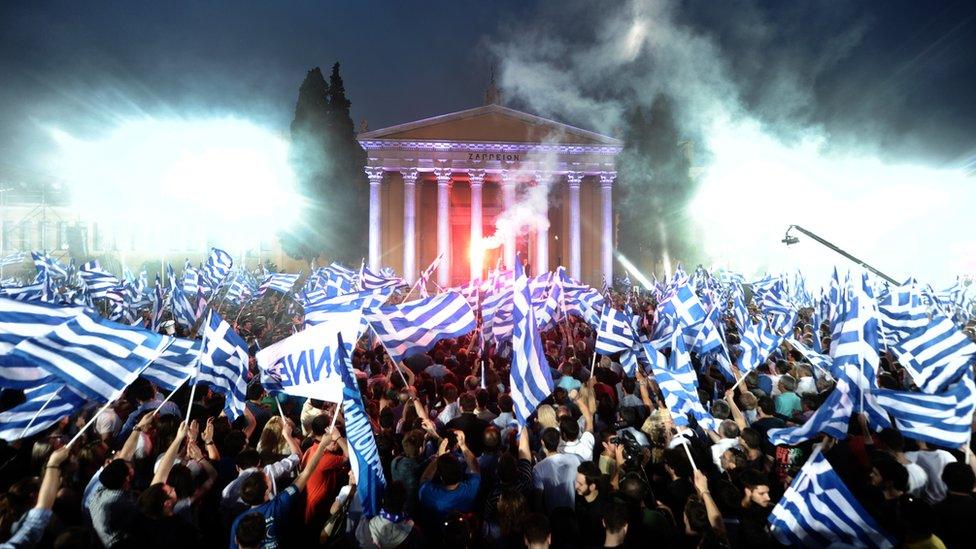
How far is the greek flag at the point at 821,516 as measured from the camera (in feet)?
10.1

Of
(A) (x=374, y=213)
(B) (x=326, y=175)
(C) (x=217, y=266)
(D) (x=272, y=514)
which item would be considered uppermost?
(B) (x=326, y=175)

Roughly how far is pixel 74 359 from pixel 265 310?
50.6 ft

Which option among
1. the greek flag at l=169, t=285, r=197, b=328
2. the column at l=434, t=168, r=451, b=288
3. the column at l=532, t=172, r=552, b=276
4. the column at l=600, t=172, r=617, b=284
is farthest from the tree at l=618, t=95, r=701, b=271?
the greek flag at l=169, t=285, r=197, b=328

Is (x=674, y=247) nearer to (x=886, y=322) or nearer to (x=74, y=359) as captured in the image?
(x=886, y=322)

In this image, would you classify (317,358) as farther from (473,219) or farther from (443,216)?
(473,219)

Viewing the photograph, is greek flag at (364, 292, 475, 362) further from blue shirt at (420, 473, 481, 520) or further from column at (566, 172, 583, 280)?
column at (566, 172, 583, 280)

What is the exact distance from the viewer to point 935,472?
14.3 feet

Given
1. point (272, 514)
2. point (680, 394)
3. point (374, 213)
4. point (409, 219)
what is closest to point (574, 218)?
point (409, 219)

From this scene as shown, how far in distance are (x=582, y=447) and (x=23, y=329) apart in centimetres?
491

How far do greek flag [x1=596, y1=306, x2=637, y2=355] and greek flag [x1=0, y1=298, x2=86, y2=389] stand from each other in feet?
19.8

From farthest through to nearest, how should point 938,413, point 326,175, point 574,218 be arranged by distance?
point 326,175
point 574,218
point 938,413

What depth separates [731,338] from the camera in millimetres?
12297

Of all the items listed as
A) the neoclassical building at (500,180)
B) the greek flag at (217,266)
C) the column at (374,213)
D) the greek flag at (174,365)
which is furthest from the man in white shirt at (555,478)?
the column at (374,213)

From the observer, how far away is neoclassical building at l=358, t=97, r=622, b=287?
3422 centimetres
